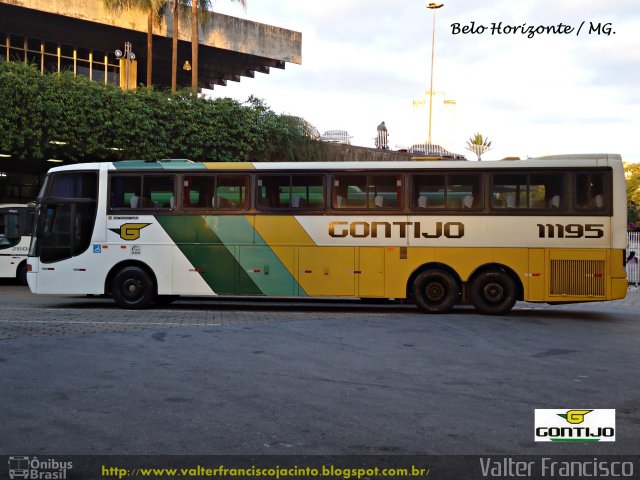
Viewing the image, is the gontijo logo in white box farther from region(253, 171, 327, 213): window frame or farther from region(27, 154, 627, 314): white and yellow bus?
region(253, 171, 327, 213): window frame

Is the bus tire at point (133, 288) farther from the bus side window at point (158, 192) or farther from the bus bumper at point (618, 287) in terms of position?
the bus bumper at point (618, 287)

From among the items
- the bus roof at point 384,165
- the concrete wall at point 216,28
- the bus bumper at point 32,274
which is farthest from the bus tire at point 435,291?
the concrete wall at point 216,28

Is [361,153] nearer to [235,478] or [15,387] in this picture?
[15,387]

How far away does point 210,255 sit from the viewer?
1619 cm

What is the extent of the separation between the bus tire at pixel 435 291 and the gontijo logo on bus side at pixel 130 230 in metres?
5.92

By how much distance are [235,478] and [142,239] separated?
12285 mm

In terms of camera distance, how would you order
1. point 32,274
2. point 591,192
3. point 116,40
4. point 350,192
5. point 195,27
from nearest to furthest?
point 591,192 → point 350,192 → point 32,274 → point 195,27 → point 116,40

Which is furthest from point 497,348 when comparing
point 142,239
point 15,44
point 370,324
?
point 15,44

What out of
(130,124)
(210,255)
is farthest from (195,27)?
(210,255)

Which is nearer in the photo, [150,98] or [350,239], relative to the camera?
[350,239]

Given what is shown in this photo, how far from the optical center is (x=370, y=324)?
13258 mm

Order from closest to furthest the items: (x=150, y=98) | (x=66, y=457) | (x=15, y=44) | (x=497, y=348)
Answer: (x=66, y=457) < (x=497, y=348) < (x=150, y=98) < (x=15, y=44)

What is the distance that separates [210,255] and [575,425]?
36.4 ft

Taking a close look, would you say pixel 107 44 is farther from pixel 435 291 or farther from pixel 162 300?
pixel 435 291
